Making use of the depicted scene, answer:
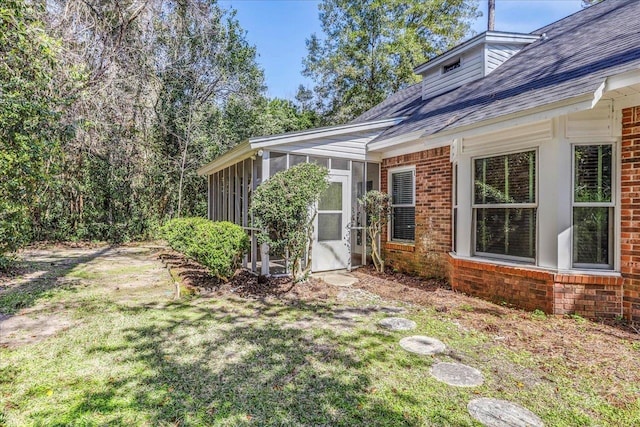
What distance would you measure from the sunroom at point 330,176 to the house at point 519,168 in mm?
34

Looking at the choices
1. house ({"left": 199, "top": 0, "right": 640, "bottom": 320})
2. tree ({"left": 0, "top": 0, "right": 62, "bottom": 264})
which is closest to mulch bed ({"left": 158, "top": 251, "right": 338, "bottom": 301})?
house ({"left": 199, "top": 0, "right": 640, "bottom": 320})

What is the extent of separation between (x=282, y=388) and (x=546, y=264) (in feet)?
13.7

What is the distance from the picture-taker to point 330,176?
7.88m

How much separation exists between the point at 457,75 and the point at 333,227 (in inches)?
223

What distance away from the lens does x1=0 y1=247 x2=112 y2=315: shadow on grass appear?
5516 mm

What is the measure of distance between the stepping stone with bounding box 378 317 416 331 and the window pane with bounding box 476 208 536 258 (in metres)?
2.18

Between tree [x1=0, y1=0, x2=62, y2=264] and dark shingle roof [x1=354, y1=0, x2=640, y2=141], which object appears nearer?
dark shingle roof [x1=354, y1=0, x2=640, y2=141]

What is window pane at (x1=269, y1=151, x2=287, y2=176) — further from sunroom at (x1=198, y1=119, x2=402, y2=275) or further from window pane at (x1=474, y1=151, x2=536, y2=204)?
window pane at (x1=474, y1=151, x2=536, y2=204)

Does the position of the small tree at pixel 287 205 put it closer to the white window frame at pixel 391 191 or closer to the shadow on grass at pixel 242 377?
the shadow on grass at pixel 242 377

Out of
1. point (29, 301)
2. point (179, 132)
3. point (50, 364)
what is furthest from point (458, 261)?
point (179, 132)

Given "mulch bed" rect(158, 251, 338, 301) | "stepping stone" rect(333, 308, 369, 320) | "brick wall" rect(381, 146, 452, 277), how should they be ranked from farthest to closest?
"brick wall" rect(381, 146, 452, 277) < "mulch bed" rect(158, 251, 338, 301) < "stepping stone" rect(333, 308, 369, 320)

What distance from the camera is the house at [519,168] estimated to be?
453 centimetres

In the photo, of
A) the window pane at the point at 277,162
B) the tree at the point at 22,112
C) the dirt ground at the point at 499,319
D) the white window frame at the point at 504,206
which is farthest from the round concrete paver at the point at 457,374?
the tree at the point at 22,112

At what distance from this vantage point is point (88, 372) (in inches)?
130
